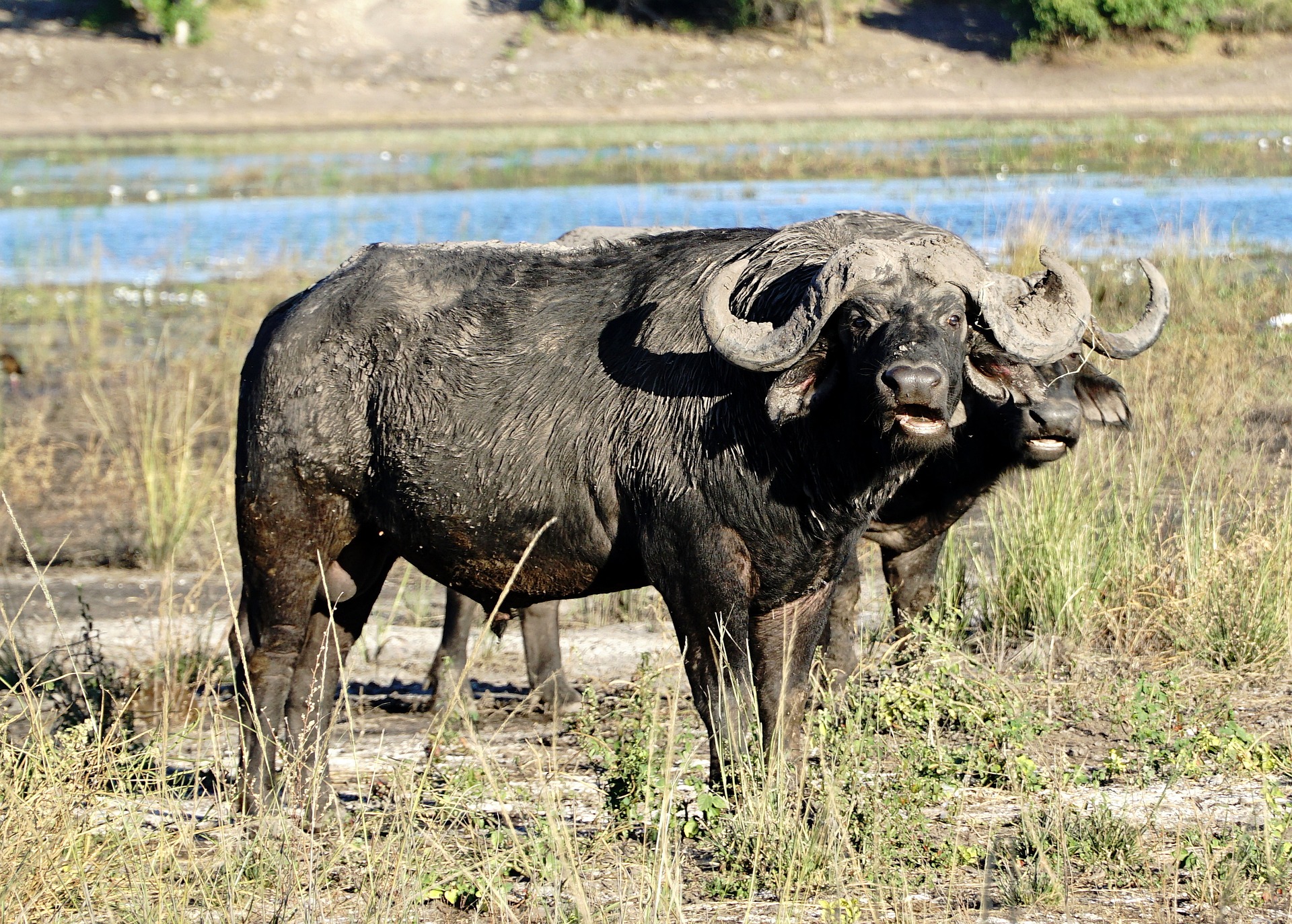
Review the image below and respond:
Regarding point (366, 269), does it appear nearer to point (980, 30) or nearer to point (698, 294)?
point (698, 294)

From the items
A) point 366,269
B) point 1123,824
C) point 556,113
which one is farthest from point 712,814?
point 556,113

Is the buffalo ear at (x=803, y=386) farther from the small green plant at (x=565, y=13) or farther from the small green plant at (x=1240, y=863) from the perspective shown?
the small green plant at (x=565, y=13)

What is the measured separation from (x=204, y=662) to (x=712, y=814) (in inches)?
127

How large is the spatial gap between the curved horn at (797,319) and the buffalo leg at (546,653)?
2.45 metres

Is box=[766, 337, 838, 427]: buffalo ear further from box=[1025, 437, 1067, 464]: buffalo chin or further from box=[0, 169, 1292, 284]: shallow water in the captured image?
box=[0, 169, 1292, 284]: shallow water

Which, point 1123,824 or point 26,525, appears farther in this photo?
point 26,525

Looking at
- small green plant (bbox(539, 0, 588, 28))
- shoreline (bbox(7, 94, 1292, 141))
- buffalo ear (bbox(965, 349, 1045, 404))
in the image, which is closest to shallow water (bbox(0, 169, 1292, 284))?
buffalo ear (bbox(965, 349, 1045, 404))

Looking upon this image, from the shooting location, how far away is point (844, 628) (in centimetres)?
596

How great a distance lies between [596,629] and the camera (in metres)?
7.54

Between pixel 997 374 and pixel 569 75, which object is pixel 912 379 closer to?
pixel 997 374

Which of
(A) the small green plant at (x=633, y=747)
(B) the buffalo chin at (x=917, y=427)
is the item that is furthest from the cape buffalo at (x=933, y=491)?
(B) the buffalo chin at (x=917, y=427)

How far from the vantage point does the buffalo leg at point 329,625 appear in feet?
17.4

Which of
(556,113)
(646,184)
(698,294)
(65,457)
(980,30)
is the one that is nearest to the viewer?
(698,294)

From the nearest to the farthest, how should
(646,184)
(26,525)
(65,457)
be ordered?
1. (26,525)
2. (65,457)
3. (646,184)
